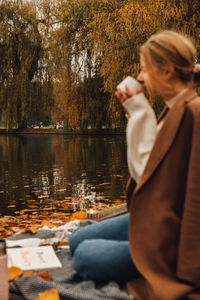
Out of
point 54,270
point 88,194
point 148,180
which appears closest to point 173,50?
point 148,180

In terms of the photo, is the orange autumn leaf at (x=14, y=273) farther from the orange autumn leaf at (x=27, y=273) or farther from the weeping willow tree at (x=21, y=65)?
the weeping willow tree at (x=21, y=65)

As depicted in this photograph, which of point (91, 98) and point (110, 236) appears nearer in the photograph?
point (110, 236)

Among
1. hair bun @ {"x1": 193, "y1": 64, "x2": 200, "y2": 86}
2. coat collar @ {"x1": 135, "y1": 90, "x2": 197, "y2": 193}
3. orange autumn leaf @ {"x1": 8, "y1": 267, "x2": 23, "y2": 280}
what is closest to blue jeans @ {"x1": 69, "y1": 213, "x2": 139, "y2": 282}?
orange autumn leaf @ {"x1": 8, "y1": 267, "x2": 23, "y2": 280}

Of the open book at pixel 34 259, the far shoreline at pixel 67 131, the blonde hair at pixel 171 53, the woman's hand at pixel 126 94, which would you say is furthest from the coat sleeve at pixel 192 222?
the far shoreline at pixel 67 131

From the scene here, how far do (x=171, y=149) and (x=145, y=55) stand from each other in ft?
1.48

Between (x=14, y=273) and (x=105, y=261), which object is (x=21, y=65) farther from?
(x=105, y=261)

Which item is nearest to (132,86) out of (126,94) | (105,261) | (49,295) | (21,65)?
(126,94)

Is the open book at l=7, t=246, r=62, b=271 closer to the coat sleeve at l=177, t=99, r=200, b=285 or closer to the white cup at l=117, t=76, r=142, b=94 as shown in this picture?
the coat sleeve at l=177, t=99, r=200, b=285

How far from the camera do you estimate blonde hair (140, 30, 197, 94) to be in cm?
173

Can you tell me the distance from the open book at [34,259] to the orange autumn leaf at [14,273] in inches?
1.7

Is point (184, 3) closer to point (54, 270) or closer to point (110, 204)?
point (110, 204)

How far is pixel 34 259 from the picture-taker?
2.31 meters

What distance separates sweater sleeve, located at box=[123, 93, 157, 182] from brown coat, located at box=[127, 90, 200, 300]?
6cm

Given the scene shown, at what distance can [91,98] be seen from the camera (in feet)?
55.7
